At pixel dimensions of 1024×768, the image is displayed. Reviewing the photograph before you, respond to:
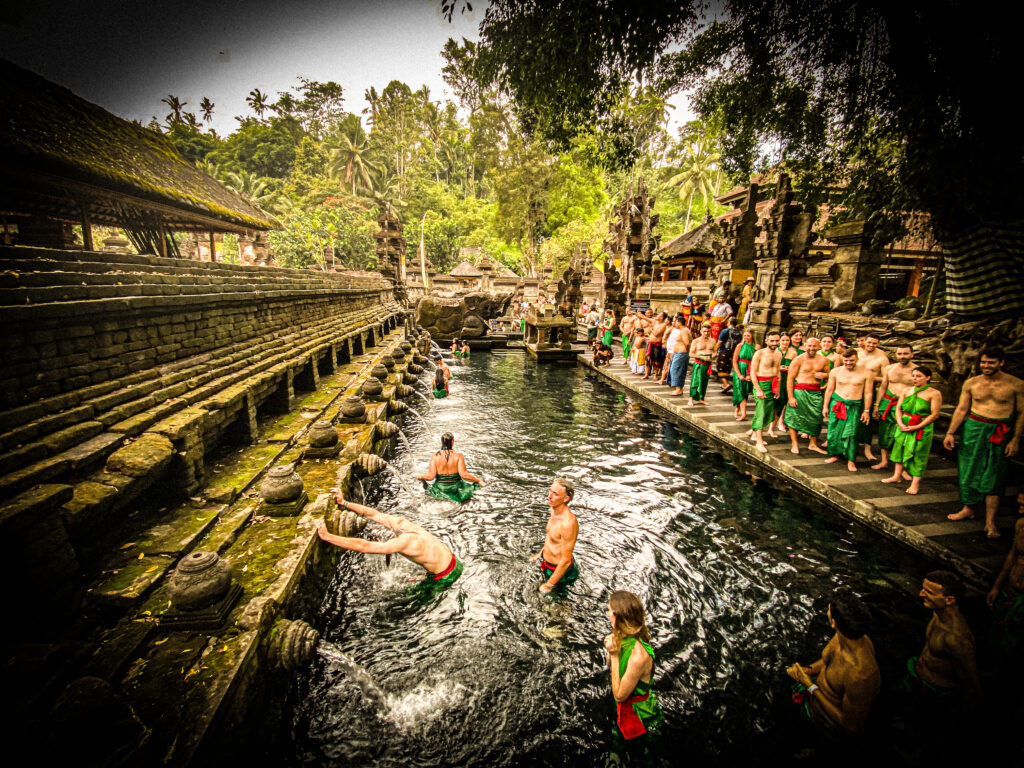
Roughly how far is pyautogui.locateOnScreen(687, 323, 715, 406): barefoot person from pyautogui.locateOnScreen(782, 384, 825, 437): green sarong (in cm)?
276

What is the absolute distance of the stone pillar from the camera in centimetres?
894

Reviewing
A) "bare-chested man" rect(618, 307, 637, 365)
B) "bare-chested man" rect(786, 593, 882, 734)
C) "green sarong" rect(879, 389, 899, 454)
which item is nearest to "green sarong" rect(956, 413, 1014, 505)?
"green sarong" rect(879, 389, 899, 454)

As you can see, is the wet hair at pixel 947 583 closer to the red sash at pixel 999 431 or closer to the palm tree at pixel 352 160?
the red sash at pixel 999 431

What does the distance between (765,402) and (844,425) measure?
1.21 meters

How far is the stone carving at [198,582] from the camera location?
8.34 feet

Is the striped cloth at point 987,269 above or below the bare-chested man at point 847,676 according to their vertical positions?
above

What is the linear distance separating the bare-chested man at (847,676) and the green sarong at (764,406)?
16.7 feet

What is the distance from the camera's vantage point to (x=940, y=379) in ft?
22.2

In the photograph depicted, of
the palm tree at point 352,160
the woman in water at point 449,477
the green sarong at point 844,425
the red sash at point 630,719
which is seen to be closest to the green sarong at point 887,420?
the green sarong at point 844,425

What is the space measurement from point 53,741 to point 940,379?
1060cm

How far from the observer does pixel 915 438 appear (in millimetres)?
5410

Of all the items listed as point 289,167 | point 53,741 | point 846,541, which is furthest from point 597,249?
point 289,167

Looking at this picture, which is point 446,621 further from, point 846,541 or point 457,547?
point 846,541

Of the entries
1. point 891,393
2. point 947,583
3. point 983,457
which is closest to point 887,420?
point 891,393
